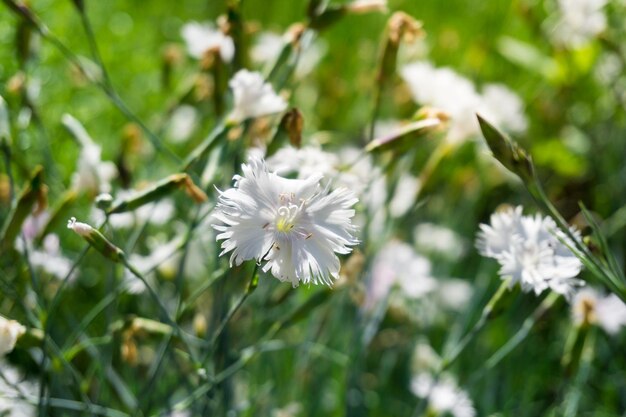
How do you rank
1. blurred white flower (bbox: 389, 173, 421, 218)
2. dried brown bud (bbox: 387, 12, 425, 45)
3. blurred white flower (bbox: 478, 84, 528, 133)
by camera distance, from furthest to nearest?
blurred white flower (bbox: 478, 84, 528, 133) → blurred white flower (bbox: 389, 173, 421, 218) → dried brown bud (bbox: 387, 12, 425, 45)

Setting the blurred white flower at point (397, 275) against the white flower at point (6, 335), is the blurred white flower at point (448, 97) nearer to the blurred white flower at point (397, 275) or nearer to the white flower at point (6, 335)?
the blurred white flower at point (397, 275)

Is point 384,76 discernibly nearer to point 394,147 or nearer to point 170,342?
point 394,147

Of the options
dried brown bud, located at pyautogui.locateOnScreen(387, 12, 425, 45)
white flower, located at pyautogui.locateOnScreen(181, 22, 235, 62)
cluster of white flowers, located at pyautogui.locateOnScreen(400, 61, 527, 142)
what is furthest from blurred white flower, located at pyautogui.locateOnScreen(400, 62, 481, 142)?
white flower, located at pyautogui.locateOnScreen(181, 22, 235, 62)

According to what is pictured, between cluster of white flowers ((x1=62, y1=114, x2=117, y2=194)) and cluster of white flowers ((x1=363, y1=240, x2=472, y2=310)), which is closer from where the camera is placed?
cluster of white flowers ((x1=62, y1=114, x2=117, y2=194))

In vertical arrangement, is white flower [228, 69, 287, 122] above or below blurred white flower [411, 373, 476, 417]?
above

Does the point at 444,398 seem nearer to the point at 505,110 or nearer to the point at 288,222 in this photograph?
the point at 288,222

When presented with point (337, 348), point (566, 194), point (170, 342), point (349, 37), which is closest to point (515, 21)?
point (349, 37)

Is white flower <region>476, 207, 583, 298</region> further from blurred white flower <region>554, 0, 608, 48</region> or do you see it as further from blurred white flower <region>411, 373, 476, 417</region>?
blurred white flower <region>554, 0, 608, 48</region>
